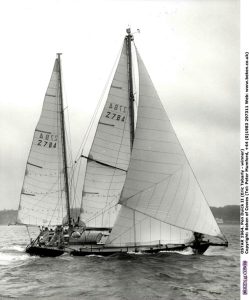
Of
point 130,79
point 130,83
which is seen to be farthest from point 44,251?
point 130,79

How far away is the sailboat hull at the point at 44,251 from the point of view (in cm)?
2603

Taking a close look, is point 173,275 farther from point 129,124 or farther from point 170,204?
point 129,124

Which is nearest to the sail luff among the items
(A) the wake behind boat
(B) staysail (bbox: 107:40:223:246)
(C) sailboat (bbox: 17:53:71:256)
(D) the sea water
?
(A) the wake behind boat

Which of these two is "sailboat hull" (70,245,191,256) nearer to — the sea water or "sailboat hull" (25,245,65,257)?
the sea water

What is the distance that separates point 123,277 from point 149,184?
4321mm

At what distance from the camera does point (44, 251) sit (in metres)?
26.4

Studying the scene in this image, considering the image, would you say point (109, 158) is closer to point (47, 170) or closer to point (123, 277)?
point (47, 170)

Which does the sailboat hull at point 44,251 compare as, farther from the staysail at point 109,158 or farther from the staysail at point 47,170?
the staysail at point 47,170

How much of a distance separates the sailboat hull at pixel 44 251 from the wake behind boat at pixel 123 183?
6 centimetres

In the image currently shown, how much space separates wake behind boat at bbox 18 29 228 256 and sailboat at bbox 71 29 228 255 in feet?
0.15

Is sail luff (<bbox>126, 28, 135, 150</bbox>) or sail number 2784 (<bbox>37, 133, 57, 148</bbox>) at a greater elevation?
sail luff (<bbox>126, 28, 135, 150</bbox>)

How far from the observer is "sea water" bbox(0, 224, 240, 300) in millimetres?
16828

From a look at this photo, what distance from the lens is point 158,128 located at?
71.9ft

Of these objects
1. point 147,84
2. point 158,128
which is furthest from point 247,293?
point 147,84
